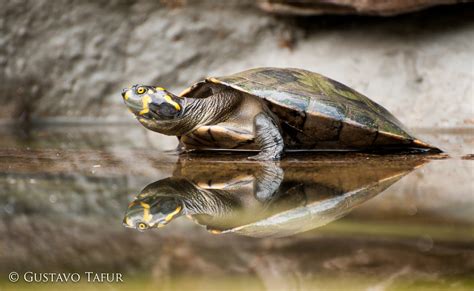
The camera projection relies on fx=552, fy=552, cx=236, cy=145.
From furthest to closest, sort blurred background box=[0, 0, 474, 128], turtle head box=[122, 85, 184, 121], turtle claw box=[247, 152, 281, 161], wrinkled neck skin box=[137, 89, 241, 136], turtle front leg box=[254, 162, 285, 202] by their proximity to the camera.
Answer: blurred background box=[0, 0, 474, 128] < wrinkled neck skin box=[137, 89, 241, 136] < turtle head box=[122, 85, 184, 121] < turtle claw box=[247, 152, 281, 161] < turtle front leg box=[254, 162, 285, 202]

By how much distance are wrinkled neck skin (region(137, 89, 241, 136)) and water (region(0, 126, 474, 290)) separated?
69cm

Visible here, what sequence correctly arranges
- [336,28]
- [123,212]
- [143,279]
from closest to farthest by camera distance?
[143,279]
[123,212]
[336,28]

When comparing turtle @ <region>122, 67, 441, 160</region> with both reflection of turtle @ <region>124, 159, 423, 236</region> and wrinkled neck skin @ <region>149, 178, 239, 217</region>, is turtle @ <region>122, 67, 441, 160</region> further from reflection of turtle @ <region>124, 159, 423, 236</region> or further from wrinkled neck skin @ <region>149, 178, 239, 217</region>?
wrinkled neck skin @ <region>149, 178, 239, 217</region>

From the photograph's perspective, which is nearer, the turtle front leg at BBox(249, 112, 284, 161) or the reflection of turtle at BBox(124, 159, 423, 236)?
the reflection of turtle at BBox(124, 159, 423, 236)

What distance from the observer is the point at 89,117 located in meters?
6.03

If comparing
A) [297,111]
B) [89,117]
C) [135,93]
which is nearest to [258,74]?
[297,111]

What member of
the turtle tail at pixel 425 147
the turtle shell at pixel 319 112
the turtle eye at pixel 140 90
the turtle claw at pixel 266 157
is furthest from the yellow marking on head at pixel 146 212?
the turtle tail at pixel 425 147

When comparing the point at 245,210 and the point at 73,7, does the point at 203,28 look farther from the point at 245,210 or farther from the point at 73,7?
the point at 245,210

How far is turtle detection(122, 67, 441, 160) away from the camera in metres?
2.58

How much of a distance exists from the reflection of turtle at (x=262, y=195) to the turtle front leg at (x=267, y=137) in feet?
1.03

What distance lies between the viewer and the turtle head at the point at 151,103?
107 inches

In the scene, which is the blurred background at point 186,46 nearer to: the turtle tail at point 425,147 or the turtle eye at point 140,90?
the turtle tail at point 425,147

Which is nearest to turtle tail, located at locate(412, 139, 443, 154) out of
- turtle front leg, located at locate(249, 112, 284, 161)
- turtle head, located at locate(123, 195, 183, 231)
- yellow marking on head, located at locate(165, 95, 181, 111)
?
turtle front leg, located at locate(249, 112, 284, 161)

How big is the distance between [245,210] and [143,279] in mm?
540
